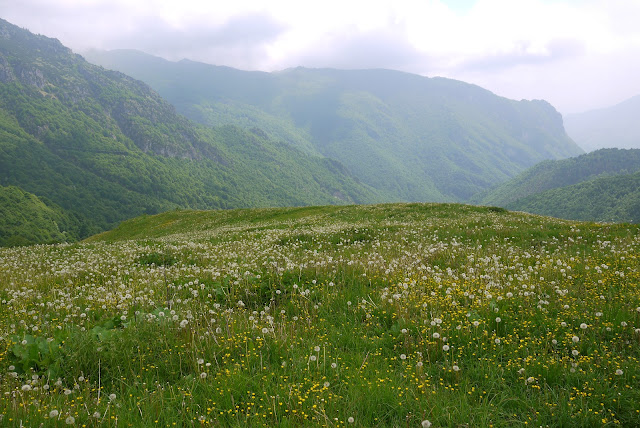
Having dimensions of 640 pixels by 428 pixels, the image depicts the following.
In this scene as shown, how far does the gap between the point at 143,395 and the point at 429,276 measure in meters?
5.55

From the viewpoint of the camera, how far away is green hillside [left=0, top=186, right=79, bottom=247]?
15662 cm

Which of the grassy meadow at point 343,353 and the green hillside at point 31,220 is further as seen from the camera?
the green hillside at point 31,220

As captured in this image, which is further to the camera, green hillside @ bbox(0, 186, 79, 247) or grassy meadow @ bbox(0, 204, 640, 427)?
green hillside @ bbox(0, 186, 79, 247)

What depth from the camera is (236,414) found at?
3.46 meters

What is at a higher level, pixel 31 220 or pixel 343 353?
pixel 343 353

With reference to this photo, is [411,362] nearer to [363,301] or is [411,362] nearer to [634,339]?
[363,301]

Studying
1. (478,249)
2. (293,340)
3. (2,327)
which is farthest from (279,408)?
(478,249)

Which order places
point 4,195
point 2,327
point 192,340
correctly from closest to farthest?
point 192,340
point 2,327
point 4,195

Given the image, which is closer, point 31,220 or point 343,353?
point 343,353

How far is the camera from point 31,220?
17162 cm

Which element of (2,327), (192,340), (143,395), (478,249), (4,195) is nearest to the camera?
(143,395)

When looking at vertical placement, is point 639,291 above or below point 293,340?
above

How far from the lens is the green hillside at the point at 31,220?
15662 centimetres

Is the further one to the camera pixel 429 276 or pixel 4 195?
pixel 4 195
